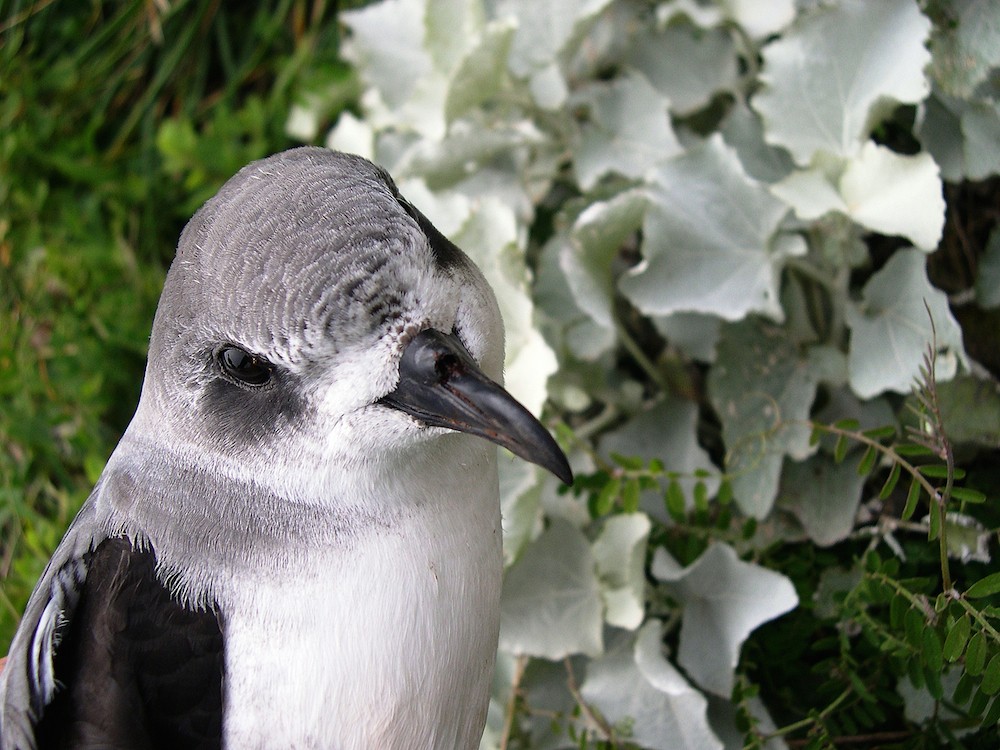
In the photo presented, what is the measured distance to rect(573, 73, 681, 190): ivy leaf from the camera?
137 cm

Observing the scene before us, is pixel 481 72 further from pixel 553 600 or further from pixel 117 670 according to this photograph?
pixel 117 670

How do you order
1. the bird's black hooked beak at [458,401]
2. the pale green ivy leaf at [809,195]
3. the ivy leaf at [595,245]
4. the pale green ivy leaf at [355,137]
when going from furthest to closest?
the pale green ivy leaf at [355,137]
the ivy leaf at [595,245]
the pale green ivy leaf at [809,195]
the bird's black hooked beak at [458,401]

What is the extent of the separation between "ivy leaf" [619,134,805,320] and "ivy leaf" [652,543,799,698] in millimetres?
287

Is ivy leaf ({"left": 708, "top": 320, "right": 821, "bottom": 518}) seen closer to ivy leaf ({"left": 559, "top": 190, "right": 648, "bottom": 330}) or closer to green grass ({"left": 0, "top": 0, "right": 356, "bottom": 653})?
ivy leaf ({"left": 559, "top": 190, "right": 648, "bottom": 330})

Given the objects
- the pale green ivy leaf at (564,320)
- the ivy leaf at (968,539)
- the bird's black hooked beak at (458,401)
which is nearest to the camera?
the bird's black hooked beak at (458,401)

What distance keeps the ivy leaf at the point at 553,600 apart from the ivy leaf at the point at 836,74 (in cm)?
52

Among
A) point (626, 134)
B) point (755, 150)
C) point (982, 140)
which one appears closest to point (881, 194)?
point (982, 140)

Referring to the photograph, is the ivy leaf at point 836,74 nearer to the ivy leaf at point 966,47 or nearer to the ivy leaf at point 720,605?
the ivy leaf at point 966,47

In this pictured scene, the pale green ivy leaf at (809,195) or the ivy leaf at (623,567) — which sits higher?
the pale green ivy leaf at (809,195)

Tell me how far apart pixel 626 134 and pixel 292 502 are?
821 millimetres

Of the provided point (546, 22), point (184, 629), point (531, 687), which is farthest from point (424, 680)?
point (546, 22)

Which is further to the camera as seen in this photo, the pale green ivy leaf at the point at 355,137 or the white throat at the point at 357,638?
the pale green ivy leaf at the point at 355,137

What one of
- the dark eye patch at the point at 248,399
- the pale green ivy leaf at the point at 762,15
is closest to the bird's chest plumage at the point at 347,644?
the dark eye patch at the point at 248,399

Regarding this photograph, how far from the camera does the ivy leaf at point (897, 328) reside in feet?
3.52
